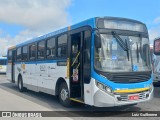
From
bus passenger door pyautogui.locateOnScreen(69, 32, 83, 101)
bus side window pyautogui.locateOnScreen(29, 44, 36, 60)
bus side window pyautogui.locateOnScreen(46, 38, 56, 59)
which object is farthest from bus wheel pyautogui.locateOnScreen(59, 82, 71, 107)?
bus side window pyautogui.locateOnScreen(29, 44, 36, 60)

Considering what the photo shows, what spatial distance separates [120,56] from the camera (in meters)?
8.60

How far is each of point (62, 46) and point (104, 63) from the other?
9.83 ft

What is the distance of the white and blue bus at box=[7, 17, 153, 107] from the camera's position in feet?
27.4

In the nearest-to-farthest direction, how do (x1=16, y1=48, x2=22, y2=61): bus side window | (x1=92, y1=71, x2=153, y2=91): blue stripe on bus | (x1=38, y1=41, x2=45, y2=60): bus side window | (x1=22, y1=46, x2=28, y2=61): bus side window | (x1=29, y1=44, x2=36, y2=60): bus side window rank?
1. (x1=92, y1=71, x2=153, y2=91): blue stripe on bus
2. (x1=38, y1=41, x2=45, y2=60): bus side window
3. (x1=29, y1=44, x2=36, y2=60): bus side window
4. (x1=22, y1=46, x2=28, y2=61): bus side window
5. (x1=16, y1=48, x2=22, y2=61): bus side window

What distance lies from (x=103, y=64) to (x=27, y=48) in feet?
26.7

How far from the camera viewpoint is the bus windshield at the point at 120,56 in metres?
8.43

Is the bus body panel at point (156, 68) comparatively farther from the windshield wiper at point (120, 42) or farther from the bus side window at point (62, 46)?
the windshield wiper at point (120, 42)

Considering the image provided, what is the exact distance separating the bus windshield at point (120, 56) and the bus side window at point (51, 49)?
3.61 m

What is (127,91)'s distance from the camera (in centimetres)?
851

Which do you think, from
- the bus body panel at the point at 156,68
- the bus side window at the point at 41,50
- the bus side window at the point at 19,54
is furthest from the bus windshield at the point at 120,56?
the bus side window at the point at 19,54

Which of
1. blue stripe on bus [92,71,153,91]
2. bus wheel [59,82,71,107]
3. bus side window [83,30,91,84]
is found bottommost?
bus wheel [59,82,71,107]

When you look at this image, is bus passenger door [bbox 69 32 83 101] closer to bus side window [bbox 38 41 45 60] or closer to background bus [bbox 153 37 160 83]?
bus side window [bbox 38 41 45 60]

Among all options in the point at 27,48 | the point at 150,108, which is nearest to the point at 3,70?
the point at 27,48

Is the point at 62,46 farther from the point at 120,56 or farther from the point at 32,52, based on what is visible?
the point at 32,52
